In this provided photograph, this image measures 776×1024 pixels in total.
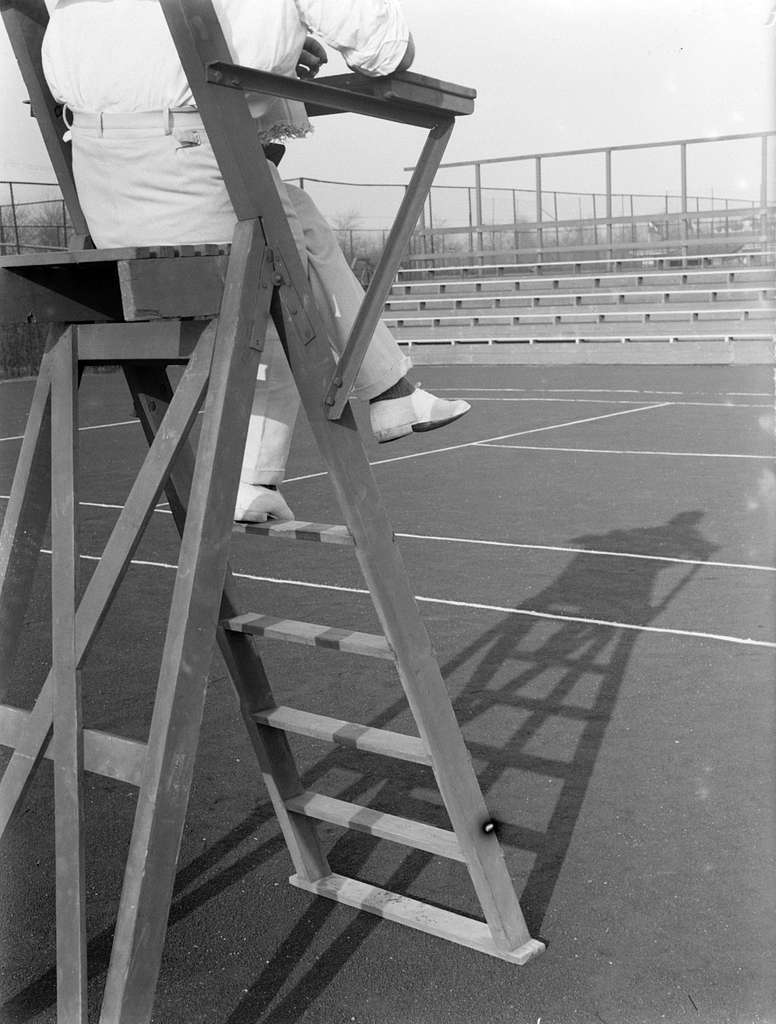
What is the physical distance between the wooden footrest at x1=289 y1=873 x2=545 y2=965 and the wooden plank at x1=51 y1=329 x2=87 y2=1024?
0.96 meters

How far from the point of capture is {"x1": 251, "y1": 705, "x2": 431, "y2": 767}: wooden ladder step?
287cm

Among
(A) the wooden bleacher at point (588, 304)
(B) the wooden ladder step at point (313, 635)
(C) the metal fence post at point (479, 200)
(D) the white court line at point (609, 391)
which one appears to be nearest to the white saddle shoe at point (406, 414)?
(B) the wooden ladder step at point (313, 635)

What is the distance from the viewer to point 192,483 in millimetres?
2494

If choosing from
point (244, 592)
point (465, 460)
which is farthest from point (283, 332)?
point (465, 460)

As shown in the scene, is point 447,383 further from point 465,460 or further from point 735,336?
point 465,460

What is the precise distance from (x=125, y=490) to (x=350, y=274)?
8.14 meters

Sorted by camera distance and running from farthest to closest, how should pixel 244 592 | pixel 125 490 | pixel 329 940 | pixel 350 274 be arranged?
pixel 125 490, pixel 244 592, pixel 329 940, pixel 350 274

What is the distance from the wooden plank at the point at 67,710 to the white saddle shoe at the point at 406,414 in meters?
0.67

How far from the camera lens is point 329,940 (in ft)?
10.6

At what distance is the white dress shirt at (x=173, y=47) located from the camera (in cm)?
234

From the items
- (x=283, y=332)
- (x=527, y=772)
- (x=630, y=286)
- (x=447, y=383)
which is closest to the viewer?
(x=283, y=332)

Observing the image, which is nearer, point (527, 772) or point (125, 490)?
point (527, 772)

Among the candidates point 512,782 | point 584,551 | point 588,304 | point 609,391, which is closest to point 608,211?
point 588,304

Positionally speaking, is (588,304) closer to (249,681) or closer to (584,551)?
(584,551)
